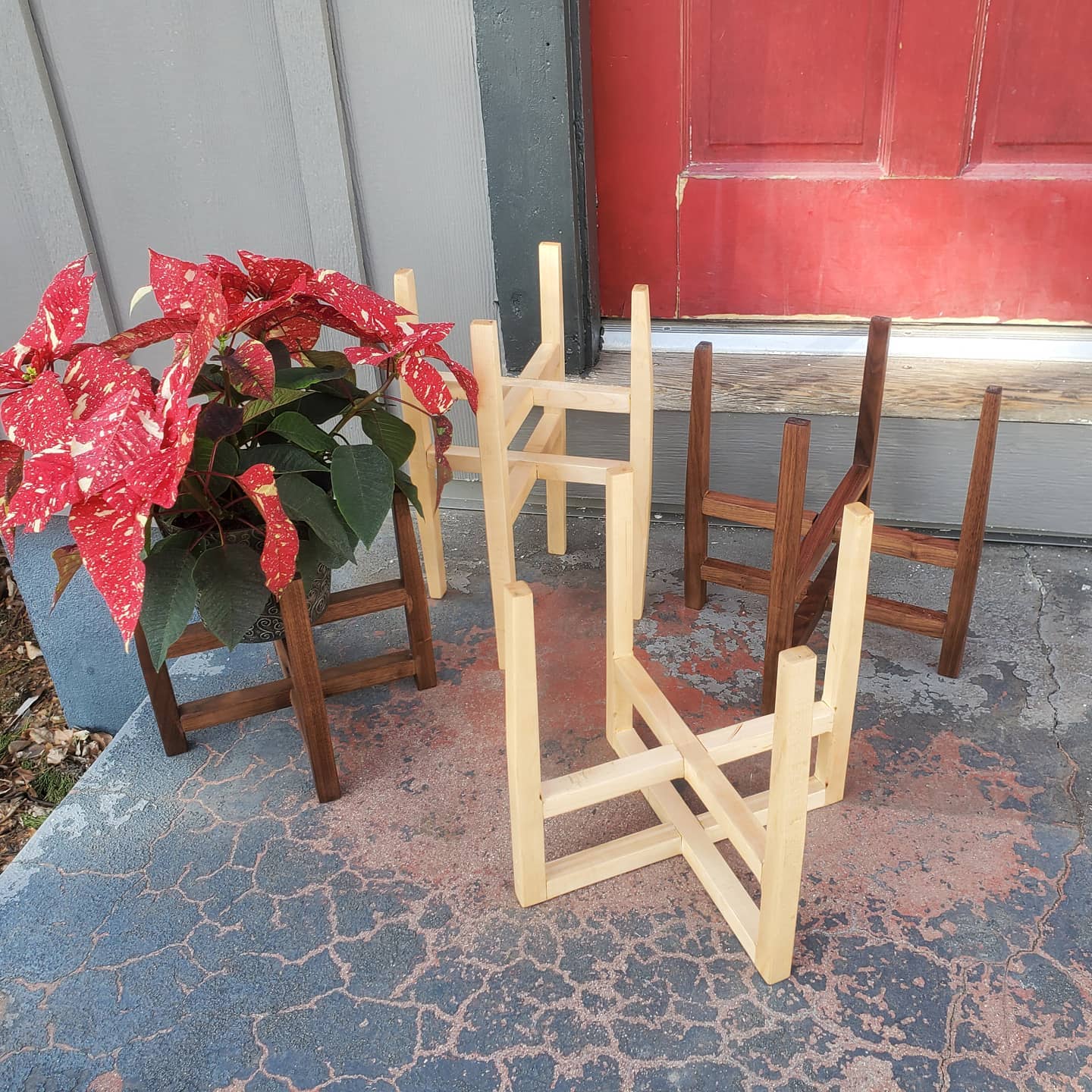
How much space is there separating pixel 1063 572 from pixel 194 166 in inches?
76.6

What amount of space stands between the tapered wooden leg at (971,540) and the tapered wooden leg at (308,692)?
979mm

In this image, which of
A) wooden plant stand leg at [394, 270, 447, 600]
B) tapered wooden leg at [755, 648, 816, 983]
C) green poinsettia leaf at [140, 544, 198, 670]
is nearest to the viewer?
tapered wooden leg at [755, 648, 816, 983]

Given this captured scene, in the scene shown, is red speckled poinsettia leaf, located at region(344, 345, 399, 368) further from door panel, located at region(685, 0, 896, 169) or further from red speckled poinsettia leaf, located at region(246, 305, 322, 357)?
door panel, located at region(685, 0, 896, 169)

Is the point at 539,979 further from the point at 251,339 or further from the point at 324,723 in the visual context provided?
the point at 251,339

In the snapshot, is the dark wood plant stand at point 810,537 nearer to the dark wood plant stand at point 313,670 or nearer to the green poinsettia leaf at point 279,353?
the dark wood plant stand at point 313,670

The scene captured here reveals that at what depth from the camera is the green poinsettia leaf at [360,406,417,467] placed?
1338 millimetres

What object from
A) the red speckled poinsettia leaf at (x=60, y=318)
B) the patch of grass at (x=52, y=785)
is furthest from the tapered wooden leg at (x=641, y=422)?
the patch of grass at (x=52, y=785)

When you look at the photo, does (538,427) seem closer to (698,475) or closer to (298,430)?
(698,475)

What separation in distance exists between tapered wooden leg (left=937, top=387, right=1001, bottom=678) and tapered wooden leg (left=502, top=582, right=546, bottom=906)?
2.46 feet

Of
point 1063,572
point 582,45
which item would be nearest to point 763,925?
point 1063,572

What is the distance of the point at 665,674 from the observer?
1.62 meters

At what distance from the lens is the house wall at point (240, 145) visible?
1852mm

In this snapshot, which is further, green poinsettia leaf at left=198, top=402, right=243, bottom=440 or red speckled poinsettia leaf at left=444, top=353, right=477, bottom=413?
red speckled poinsettia leaf at left=444, top=353, right=477, bottom=413

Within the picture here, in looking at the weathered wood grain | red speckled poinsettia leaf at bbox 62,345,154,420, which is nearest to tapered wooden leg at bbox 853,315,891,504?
the weathered wood grain
